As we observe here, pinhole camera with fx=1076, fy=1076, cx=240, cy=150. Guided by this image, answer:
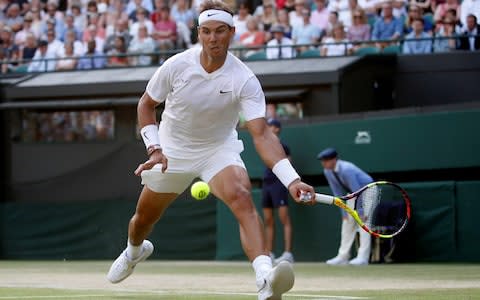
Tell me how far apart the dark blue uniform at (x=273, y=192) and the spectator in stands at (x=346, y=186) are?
892 mm

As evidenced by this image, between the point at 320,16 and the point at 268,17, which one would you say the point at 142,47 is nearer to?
the point at 268,17

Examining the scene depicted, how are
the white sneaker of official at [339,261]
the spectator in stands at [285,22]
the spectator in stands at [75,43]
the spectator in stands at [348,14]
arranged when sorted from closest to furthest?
1. the white sneaker of official at [339,261]
2. the spectator in stands at [348,14]
3. the spectator in stands at [285,22]
4. the spectator in stands at [75,43]

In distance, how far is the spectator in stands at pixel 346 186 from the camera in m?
15.1

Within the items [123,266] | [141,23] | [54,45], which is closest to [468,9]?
[141,23]

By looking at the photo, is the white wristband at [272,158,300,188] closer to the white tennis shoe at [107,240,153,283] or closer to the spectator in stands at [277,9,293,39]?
the white tennis shoe at [107,240,153,283]

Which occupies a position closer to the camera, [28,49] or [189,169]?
[189,169]

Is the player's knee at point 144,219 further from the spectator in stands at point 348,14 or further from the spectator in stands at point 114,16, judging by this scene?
the spectator in stands at point 114,16

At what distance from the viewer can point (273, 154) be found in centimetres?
761

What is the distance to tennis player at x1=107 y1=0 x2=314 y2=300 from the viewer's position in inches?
304

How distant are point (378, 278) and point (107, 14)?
484 inches

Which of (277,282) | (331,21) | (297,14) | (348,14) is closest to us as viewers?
(277,282)

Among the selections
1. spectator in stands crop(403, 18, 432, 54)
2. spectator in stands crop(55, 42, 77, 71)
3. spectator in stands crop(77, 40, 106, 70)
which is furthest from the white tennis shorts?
spectator in stands crop(55, 42, 77, 71)

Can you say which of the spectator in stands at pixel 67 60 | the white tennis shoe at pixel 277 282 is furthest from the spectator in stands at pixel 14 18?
the white tennis shoe at pixel 277 282

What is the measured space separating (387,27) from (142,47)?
5.05 m
